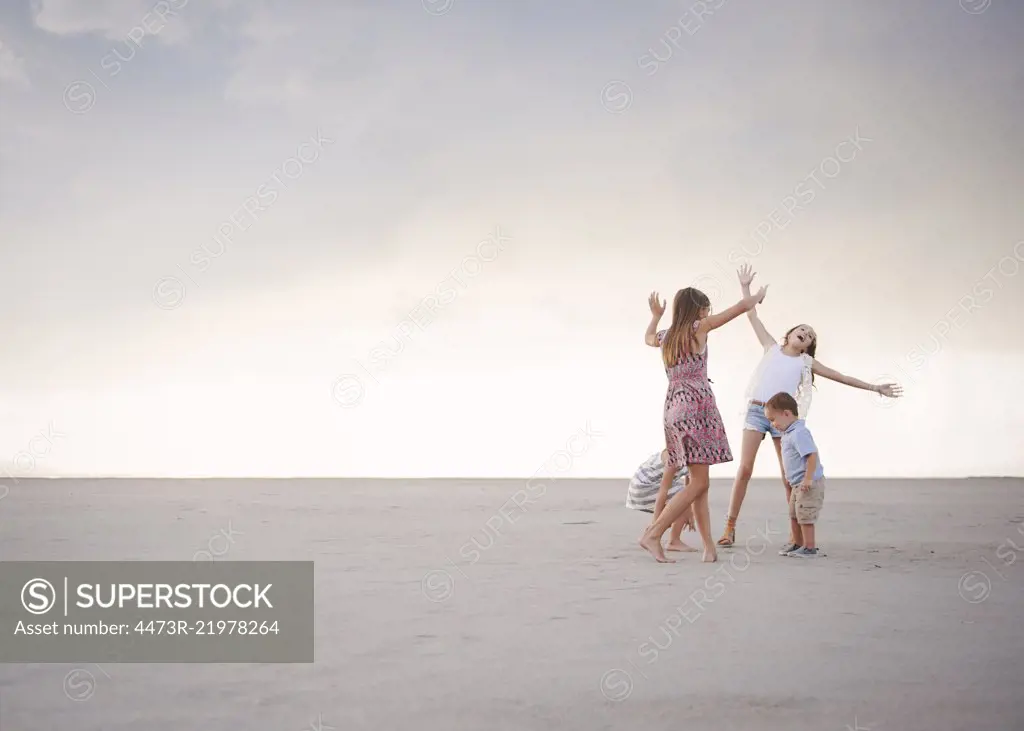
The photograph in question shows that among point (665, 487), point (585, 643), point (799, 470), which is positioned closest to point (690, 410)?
point (665, 487)

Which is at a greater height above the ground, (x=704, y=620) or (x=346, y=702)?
(x=704, y=620)

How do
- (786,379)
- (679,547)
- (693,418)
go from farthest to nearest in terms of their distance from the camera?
1. (679,547)
2. (786,379)
3. (693,418)

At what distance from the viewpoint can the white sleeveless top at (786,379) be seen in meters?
7.97

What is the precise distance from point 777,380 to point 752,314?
0.56 metres

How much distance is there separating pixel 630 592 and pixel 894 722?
2.71 m

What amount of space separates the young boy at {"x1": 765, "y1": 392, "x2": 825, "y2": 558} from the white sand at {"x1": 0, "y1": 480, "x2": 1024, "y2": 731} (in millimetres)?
228

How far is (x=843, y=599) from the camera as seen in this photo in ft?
18.5

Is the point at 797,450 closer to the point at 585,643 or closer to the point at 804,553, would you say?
the point at 804,553

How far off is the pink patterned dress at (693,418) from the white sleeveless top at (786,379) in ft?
2.76

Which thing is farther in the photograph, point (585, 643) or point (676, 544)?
point (676, 544)

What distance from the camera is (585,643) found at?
4473mm

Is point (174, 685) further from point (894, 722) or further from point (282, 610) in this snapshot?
point (894, 722)

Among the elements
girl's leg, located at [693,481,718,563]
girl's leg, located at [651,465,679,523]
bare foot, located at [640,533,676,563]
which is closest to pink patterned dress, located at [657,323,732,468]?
girl's leg, located at [651,465,679,523]

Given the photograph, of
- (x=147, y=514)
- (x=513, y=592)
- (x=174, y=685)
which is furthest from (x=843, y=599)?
(x=147, y=514)
